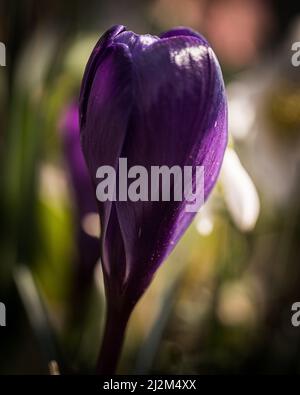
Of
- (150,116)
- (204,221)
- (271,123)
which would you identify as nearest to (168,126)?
(150,116)

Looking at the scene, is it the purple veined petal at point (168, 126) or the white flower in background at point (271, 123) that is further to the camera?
the white flower in background at point (271, 123)

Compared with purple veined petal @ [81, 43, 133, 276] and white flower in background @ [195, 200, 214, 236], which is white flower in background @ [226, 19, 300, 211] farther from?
purple veined petal @ [81, 43, 133, 276]

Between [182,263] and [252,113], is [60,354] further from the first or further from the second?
[252,113]

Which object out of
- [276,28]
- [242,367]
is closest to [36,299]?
[242,367]

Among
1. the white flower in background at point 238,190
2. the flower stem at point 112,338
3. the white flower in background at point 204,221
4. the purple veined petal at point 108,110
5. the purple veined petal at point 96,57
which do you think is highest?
the purple veined petal at point 96,57

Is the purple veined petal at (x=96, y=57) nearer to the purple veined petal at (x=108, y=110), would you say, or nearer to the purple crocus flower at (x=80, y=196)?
the purple veined petal at (x=108, y=110)

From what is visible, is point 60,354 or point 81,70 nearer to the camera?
point 60,354

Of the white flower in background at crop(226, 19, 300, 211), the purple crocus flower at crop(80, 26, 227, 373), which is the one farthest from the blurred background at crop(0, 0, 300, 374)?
the purple crocus flower at crop(80, 26, 227, 373)

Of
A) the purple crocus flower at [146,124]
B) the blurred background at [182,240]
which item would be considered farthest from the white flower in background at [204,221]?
the purple crocus flower at [146,124]
